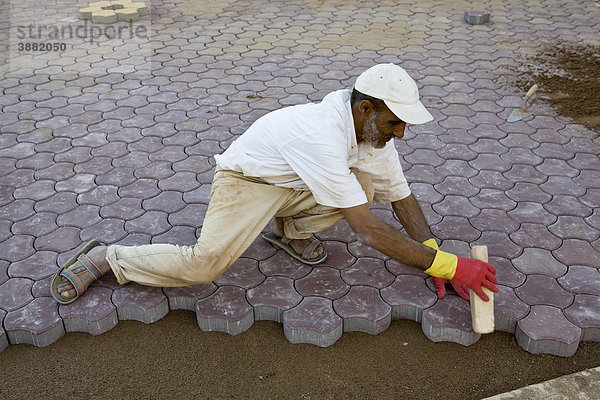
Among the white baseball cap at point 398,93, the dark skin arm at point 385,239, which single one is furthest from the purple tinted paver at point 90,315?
the white baseball cap at point 398,93

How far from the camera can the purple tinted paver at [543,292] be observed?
115 inches

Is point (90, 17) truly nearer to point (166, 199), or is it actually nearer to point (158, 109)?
point (158, 109)

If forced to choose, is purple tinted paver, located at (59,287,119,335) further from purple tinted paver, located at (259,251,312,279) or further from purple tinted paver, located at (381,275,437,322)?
purple tinted paver, located at (381,275,437,322)

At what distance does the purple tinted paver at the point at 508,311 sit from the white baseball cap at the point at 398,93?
1051mm

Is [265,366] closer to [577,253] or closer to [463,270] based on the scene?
[463,270]

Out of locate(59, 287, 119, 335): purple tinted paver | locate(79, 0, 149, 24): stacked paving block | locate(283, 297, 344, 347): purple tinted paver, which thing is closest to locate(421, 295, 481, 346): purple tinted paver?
locate(283, 297, 344, 347): purple tinted paver

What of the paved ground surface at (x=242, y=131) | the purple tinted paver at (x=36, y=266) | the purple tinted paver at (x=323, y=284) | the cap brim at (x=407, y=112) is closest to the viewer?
the cap brim at (x=407, y=112)

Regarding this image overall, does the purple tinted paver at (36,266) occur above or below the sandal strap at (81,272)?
below

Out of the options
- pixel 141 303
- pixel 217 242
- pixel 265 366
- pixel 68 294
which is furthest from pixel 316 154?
pixel 68 294

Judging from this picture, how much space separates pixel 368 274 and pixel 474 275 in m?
0.66

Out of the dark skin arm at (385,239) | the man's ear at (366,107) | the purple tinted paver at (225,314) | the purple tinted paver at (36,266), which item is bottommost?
the purple tinted paver at (36,266)

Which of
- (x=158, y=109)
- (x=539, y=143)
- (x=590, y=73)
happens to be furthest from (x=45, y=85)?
(x=590, y=73)

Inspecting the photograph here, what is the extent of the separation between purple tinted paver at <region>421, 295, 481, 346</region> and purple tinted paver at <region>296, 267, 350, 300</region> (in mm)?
460

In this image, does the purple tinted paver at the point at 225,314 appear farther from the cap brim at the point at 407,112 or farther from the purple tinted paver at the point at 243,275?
the cap brim at the point at 407,112
